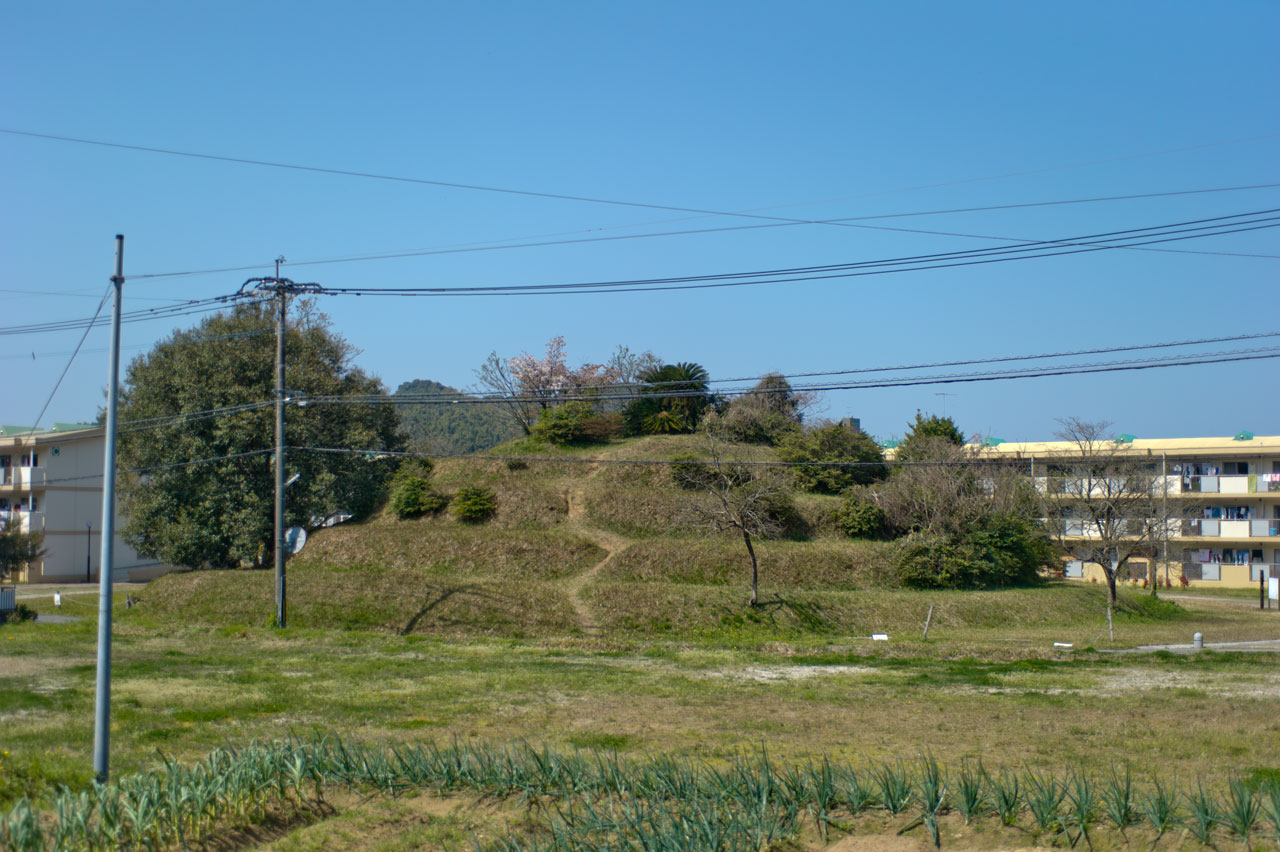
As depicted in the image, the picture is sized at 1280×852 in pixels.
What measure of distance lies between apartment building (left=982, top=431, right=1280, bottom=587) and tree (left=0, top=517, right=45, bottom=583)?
46.7 metres

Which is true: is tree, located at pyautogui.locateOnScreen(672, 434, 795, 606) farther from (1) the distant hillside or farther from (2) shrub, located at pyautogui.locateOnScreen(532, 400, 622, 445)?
(1) the distant hillside

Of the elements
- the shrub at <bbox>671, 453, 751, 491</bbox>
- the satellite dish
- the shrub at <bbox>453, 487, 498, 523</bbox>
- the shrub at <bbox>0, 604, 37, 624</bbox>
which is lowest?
the shrub at <bbox>0, 604, 37, 624</bbox>

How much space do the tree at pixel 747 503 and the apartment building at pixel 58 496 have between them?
35552 millimetres

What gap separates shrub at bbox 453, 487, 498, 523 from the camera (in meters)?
34.8

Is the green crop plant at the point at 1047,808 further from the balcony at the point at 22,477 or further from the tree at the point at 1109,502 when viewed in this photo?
the balcony at the point at 22,477

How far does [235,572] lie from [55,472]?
83.9 ft

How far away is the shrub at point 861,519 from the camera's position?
3434cm

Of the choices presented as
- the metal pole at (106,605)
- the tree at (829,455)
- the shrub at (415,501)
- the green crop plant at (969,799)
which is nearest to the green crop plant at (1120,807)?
the green crop plant at (969,799)

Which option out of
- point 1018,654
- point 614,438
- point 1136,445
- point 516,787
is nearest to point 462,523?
point 614,438

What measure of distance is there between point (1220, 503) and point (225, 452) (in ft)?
167

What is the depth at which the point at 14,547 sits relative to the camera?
37.8 metres

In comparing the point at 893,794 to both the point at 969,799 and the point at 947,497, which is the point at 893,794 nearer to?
the point at 969,799

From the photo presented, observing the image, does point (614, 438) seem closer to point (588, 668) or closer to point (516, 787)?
point (588, 668)

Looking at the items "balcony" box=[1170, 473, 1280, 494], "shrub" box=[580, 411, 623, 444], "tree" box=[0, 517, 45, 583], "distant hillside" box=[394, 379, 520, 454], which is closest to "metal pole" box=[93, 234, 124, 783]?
"shrub" box=[580, 411, 623, 444]
